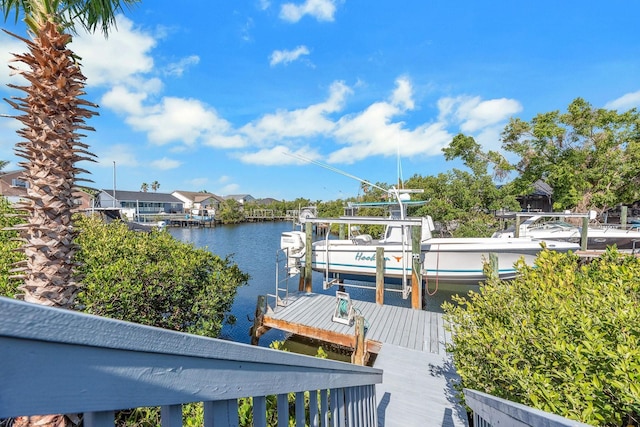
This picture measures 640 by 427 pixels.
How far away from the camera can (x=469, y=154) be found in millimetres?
20312

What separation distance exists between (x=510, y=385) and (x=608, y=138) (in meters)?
22.2

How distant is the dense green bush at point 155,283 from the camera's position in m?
4.77

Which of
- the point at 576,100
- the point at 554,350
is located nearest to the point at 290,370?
the point at 554,350

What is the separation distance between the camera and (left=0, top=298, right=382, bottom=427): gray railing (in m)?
0.51

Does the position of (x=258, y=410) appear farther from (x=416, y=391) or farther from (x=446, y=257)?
(x=446, y=257)

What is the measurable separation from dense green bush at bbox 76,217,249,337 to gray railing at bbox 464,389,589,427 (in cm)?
489

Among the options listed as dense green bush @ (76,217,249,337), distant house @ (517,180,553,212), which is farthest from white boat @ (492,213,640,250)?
distant house @ (517,180,553,212)

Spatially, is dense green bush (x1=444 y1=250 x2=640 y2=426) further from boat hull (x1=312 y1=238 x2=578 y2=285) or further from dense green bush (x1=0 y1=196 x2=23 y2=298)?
boat hull (x1=312 y1=238 x2=578 y2=285)

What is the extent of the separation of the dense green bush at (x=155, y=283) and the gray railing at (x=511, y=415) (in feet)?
16.1

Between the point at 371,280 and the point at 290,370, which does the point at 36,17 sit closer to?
the point at 290,370

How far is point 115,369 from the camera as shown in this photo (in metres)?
0.66

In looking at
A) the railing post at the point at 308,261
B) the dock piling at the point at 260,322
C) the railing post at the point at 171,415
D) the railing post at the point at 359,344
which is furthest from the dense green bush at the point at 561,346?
the railing post at the point at 308,261

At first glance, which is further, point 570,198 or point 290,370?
point 570,198

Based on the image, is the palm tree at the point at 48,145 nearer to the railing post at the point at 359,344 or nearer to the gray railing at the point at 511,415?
the gray railing at the point at 511,415
